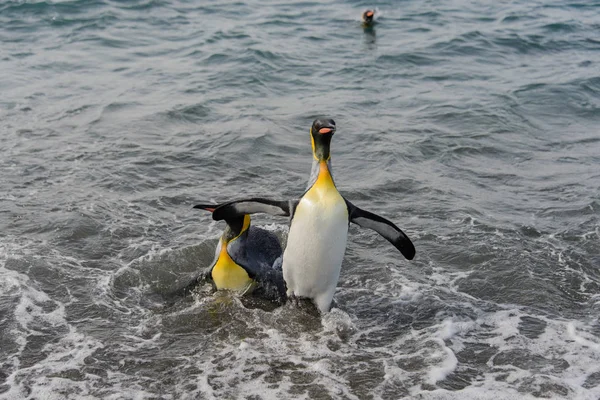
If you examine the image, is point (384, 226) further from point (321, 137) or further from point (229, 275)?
point (229, 275)

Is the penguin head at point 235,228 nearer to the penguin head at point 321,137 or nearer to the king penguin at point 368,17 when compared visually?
the penguin head at point 321,137

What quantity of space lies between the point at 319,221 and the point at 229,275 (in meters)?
1.00

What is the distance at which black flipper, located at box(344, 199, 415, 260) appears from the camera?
6082 millimetres

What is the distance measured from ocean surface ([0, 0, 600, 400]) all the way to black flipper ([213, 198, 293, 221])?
0.76 metres

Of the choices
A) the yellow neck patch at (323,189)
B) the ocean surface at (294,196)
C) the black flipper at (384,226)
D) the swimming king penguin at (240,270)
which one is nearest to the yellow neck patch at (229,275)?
the swimming king penguin at (240,270)

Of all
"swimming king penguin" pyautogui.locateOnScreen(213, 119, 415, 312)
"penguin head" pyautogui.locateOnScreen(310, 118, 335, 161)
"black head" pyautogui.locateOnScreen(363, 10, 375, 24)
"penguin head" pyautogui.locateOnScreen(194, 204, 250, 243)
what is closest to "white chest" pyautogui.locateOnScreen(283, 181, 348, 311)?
"swimming king penguin" pyautogui.locateOnScreen(213, 119, 415, 312)

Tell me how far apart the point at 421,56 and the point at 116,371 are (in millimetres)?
11381

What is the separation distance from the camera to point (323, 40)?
1686cm

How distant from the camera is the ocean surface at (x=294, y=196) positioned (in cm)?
545

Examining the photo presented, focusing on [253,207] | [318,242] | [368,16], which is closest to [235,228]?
[253,207]

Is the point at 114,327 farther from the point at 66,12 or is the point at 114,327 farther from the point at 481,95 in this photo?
the point at 66,12

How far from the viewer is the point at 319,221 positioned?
6008 millimetres

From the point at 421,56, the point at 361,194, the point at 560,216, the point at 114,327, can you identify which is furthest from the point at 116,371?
the point at 421,56

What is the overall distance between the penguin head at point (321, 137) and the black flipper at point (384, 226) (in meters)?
0.43
